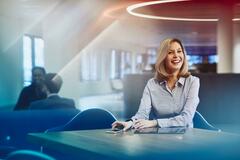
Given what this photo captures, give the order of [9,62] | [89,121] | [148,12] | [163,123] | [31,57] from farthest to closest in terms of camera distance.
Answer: [148,12]
[9,62]
[31,57]
[89,121]
[163,123]

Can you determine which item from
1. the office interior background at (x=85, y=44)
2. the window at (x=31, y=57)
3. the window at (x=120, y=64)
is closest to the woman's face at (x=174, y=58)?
the office interior background at (x=85, y=44)

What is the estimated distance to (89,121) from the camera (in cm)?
262

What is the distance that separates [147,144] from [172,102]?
735 millimetres

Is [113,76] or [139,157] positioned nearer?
[139,157]

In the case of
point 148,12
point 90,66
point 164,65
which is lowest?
point 164,65

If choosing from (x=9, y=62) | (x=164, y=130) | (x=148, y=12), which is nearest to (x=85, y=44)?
(x=9, y=62)

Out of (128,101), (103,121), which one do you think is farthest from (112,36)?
(103,121)

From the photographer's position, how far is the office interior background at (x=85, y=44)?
675 centimetres

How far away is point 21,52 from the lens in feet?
21.5

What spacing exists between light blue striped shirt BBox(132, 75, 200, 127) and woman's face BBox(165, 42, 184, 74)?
0.08 m

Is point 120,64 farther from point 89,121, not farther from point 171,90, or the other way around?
point 171,90

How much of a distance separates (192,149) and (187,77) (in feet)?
2.91

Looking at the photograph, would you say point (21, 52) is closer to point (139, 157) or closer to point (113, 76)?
point (113, 76)

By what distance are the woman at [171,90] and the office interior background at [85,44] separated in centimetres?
382
